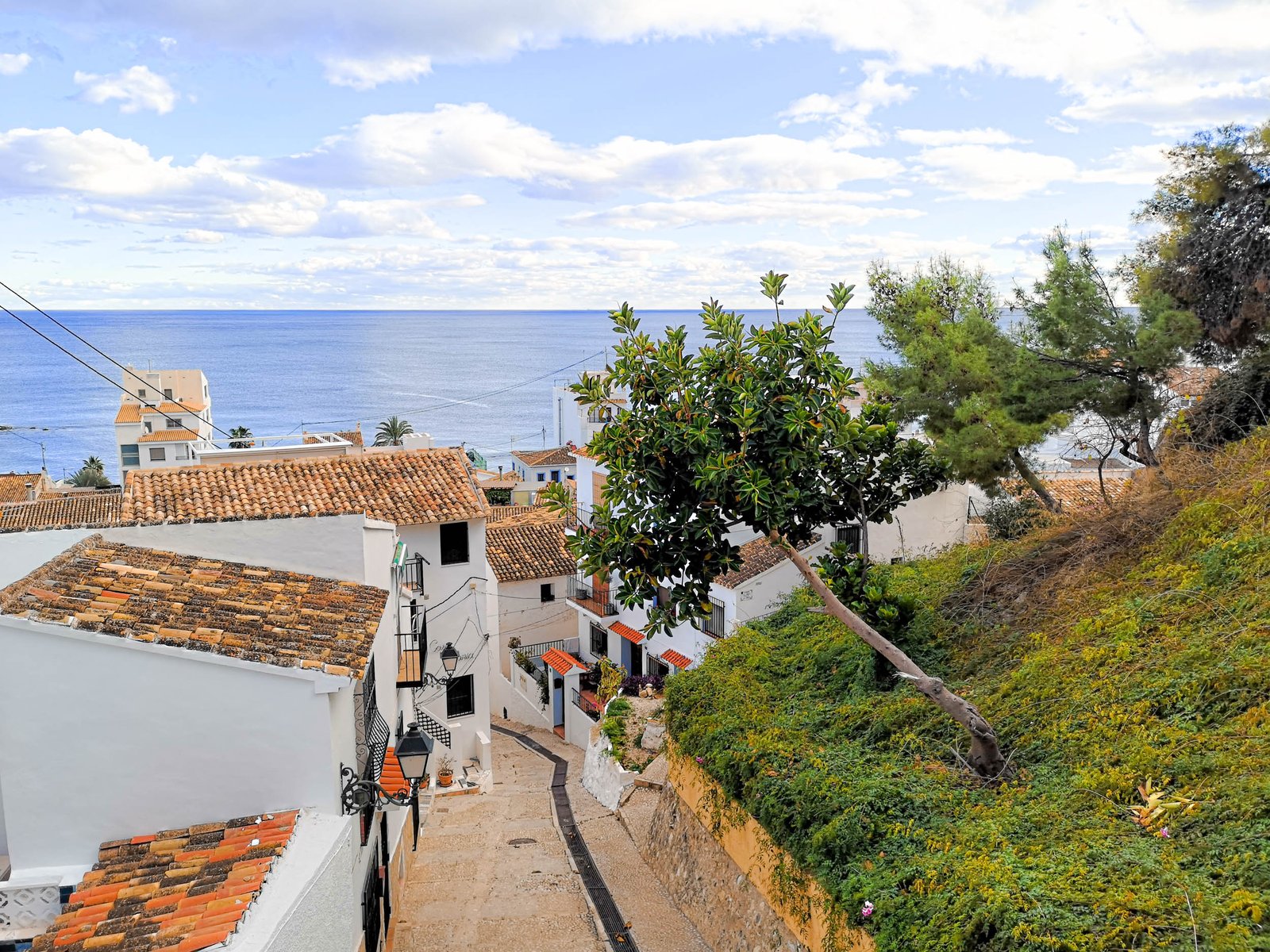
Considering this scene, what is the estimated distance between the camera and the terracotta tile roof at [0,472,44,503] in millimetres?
43634

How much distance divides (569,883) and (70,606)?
943 centimetres

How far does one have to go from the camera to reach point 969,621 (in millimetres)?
12852

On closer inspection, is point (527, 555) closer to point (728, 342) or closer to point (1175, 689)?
point (728, 342)

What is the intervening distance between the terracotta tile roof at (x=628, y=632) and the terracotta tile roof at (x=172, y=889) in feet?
63.8

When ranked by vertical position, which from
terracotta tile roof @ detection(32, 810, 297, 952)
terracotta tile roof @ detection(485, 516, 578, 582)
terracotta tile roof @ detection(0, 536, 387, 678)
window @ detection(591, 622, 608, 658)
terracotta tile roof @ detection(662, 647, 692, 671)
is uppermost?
terracotta tile roof @ detection(0, 536, 387, 678)

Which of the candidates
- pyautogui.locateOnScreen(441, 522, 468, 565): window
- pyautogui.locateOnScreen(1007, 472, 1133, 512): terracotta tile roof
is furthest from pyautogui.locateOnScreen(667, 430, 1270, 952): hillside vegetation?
pyautogui.locateOnScreen(441, 522, 468, 565): window

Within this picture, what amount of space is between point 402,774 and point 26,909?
3.89m

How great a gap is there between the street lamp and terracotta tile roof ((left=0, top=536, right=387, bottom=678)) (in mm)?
1135

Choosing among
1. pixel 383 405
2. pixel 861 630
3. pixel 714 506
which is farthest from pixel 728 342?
pixel 383 405

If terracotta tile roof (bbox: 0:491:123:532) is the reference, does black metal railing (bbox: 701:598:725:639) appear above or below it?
below

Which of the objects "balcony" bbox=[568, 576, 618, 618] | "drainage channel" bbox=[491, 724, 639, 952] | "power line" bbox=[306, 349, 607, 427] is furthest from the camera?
"power line" bbox=[306, 349, 607, 427]

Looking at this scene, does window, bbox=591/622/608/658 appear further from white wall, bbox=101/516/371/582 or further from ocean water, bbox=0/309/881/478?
ocean water, bbox=0/309/881/478

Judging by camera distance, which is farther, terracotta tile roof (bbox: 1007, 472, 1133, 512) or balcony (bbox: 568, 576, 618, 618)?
balcony (bbox: 568, 576, 618, 618)

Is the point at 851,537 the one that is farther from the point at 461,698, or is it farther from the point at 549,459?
the point at 549,459
